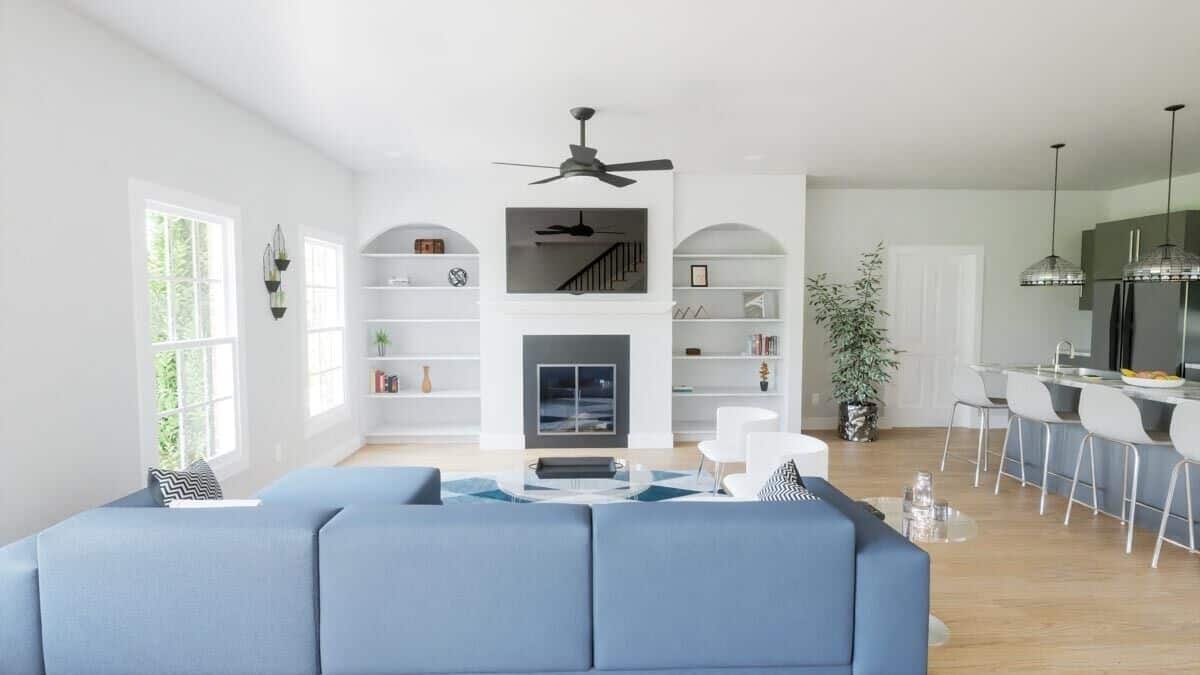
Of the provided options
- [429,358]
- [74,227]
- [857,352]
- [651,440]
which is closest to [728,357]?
[651,440]

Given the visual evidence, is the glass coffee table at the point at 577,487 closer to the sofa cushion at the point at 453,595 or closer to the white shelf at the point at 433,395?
the sofa cushion at the point at 453,595

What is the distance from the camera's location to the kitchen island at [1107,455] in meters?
3.77

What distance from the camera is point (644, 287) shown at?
6031 mm

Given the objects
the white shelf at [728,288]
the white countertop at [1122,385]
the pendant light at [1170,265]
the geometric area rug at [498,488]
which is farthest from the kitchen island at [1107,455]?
the geometric area rug at [498,488]

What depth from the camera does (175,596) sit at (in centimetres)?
191

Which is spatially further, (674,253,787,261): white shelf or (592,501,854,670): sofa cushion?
(674,253,787,261): white shelf

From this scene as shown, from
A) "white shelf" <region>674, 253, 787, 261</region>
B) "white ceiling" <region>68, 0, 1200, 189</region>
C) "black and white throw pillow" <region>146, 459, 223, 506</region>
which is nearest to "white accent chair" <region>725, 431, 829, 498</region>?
"white ceiling" <region>68, 0, 1200, 189</region>

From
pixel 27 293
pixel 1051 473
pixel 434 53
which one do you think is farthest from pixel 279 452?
pixel 1051 473

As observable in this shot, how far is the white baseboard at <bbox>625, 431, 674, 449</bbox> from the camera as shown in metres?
6.12

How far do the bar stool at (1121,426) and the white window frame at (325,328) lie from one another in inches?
213

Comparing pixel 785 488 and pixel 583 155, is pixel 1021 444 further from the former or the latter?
pixel 583 155

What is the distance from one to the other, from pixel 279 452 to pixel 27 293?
236cm

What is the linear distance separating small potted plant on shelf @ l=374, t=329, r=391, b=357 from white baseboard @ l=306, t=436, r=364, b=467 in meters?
0.85

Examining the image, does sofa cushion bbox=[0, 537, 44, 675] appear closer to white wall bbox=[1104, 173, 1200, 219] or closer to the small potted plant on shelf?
the small potted plant on shelf
